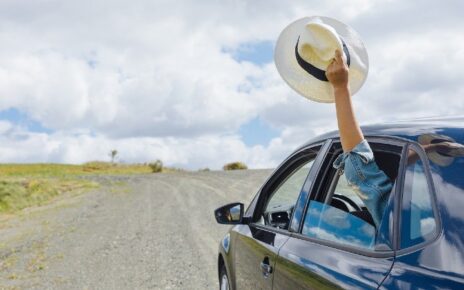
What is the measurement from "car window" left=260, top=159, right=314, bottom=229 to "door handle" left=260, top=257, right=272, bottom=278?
0.27 metres

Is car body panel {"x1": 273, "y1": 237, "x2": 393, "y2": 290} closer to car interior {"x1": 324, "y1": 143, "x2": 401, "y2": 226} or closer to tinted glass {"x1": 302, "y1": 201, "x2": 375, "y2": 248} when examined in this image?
tinted glass {"x1": 302, "y1": 201, "x2": 375, "y2": 248}

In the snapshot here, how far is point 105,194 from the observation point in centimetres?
2473

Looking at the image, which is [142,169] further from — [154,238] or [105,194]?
[154,238]

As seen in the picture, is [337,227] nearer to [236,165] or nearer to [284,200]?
[284,200]

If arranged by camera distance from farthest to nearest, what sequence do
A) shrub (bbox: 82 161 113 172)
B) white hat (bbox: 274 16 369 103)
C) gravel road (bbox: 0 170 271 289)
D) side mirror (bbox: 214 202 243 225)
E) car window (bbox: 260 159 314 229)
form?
shrub (bbox: 82 161 113 172) → gravel road (bbox: 0 170 271 289) → side mirror (bbox: 214 202 243 225) → car window (bbox: 260 159 314 229) → white hat (bbox: 274 16 369 103)

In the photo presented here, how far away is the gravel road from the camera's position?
9.09 meters

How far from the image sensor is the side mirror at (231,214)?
4.46 meters

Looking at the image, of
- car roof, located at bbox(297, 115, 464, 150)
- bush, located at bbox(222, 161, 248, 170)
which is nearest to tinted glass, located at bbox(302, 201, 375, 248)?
car roof, located at bbox(297, 115, 464, 150)

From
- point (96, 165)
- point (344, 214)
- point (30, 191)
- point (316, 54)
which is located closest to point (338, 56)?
point (316, 54)

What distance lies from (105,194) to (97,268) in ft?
49.5

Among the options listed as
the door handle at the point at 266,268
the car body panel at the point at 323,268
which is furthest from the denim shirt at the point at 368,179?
the door handle at the point at 266,268

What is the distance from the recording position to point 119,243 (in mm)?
12234

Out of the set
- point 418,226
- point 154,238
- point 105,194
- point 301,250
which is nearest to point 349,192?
point 301,250

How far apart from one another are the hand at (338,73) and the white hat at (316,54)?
40 mm
